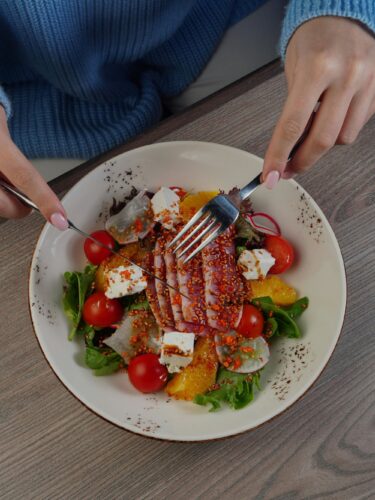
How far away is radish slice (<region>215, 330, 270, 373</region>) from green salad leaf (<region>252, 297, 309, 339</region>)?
0.15 ft

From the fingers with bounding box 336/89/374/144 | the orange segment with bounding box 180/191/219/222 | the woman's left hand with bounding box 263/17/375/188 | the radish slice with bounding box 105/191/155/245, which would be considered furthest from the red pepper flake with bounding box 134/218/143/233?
the fingers with bounding box 336/89/374/144

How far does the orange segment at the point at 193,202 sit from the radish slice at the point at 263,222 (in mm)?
106

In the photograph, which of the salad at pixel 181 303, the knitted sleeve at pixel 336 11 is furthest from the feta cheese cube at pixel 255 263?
the knitted sleeve at pixel 336 11

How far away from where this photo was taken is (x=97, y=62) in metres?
1.52

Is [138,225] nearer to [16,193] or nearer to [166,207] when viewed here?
[166,207]

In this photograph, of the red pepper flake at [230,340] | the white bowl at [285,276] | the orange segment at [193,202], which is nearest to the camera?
the white bowl at [285,276]

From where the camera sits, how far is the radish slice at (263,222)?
4.33 ft

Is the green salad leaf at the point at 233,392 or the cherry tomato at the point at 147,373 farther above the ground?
the cherry tomato at the point at 147,373

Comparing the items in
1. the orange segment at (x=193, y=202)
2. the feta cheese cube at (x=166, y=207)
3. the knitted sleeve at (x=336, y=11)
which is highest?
the knitted sleeve at (x=336, y=11)

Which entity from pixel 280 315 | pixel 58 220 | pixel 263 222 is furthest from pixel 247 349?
pixel 58 220

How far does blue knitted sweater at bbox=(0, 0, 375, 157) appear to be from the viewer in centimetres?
138

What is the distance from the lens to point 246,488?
1135 millimetres

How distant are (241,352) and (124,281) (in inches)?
11.9

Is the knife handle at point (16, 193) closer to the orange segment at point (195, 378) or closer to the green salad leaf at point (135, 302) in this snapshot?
the green salad leaf at point (135, 302)
